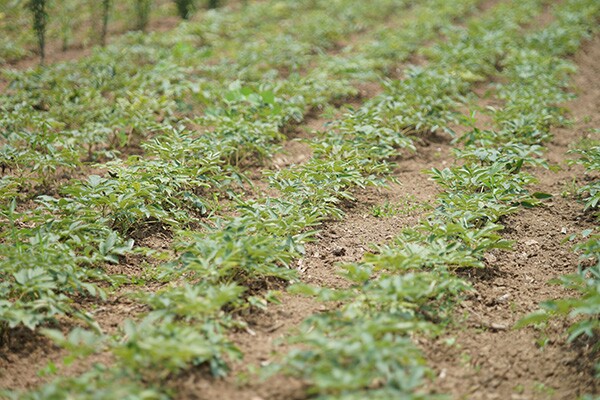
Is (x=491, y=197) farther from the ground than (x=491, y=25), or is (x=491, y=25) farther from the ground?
(x=491, y=25)

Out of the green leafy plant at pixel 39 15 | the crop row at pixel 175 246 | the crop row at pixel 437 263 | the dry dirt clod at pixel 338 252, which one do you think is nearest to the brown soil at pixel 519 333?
the crop row at pixel 437 263

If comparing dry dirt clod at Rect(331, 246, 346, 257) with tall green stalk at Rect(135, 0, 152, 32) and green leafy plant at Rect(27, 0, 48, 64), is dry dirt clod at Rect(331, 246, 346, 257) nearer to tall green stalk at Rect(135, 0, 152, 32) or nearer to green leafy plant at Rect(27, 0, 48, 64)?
green leafy plant at Rect(27, 0, 48, 64)

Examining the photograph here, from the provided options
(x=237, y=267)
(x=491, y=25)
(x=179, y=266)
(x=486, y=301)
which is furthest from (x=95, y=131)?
(x=491, y=25)

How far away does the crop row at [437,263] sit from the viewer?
2270 mm

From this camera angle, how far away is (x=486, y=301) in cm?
320

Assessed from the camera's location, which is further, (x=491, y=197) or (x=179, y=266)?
(x=491, y=197)

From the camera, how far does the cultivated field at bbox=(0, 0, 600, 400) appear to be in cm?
251

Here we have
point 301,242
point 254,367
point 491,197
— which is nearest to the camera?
point 254,367

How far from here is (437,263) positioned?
3135 mm

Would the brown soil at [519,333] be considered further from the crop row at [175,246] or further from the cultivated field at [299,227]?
the crop row at [175,246]

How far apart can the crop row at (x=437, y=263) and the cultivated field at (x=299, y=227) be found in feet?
0.05

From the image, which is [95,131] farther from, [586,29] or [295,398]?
[586,29]

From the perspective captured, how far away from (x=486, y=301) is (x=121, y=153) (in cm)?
Answer: 329

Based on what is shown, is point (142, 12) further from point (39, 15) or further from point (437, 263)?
point (437, 263)
